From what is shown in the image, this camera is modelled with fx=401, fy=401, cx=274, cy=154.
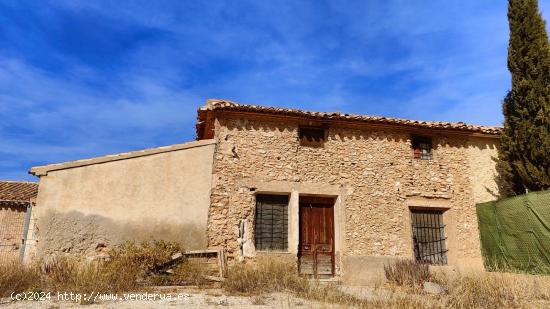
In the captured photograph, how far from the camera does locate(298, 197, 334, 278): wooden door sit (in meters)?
9.70

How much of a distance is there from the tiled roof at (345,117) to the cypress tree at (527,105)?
77 cm

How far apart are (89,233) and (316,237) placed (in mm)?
5173

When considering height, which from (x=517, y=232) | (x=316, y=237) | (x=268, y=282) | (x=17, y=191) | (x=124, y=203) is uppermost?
(x=17, y=191)

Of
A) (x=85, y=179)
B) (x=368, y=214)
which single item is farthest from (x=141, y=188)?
(x=368, y=214)

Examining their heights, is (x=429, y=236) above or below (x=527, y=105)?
below

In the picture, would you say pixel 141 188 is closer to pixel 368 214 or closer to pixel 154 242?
pixel 154 242

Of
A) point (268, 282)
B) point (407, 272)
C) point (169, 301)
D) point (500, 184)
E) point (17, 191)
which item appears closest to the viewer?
point (169, 301)

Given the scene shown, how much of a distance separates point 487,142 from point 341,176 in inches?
176

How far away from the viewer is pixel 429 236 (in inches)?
414

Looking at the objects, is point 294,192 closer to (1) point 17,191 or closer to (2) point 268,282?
(2) point 268,282

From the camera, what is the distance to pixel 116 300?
6207 millimetres

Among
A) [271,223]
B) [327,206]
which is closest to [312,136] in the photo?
[327,206]

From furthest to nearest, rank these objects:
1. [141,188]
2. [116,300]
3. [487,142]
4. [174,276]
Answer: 1. [487,142]
2. [141,188]
3. [174,276]
4. [116,300]

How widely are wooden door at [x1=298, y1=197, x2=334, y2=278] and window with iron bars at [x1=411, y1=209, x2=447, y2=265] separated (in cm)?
226
